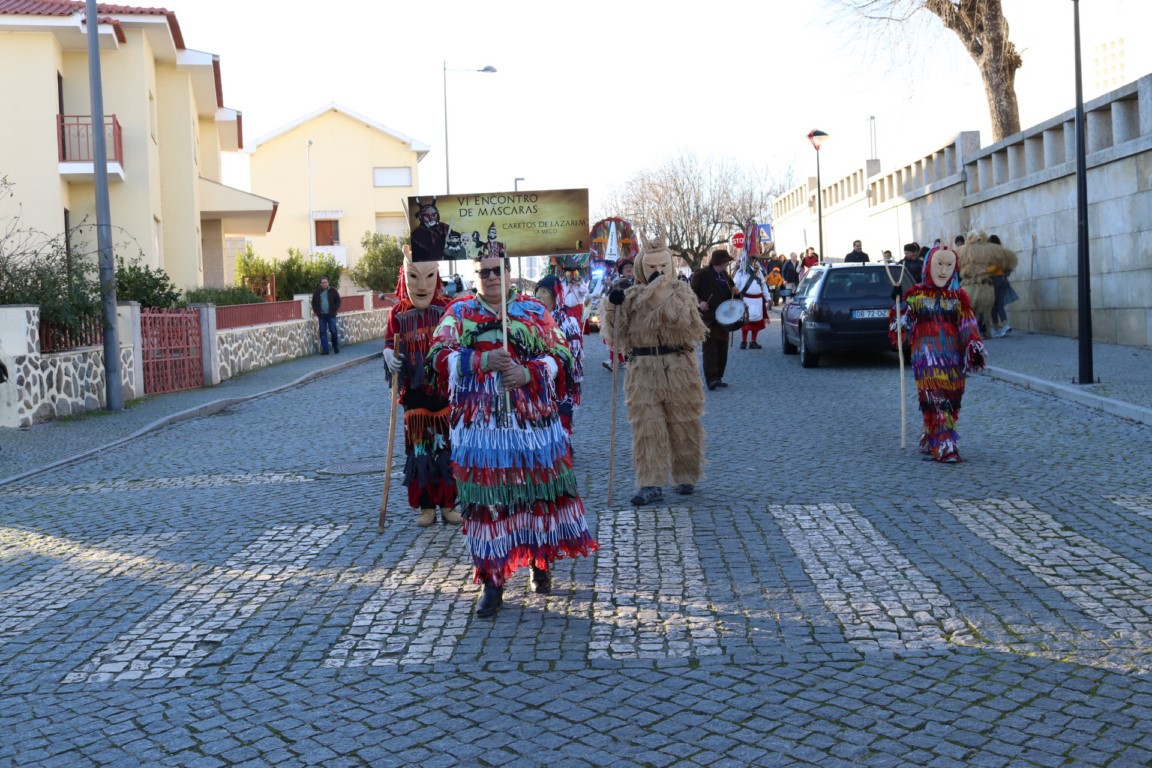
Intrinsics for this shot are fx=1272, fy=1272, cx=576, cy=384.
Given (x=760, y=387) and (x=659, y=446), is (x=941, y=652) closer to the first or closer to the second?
(x=659, y=446)

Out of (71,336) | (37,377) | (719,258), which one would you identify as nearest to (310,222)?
(71,336)

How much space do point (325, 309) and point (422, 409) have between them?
23.0 meters

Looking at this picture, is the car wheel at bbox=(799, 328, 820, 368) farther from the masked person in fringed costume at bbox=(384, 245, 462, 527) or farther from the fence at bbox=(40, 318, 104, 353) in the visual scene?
the masked person in fringed costume at bbox=(384, 245, 462, 527)

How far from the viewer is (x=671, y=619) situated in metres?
6.09

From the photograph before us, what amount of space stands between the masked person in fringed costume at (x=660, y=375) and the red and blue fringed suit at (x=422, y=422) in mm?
1399

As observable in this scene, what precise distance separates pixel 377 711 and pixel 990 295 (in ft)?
65.1

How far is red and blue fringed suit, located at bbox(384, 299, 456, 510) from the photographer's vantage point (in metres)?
8.45

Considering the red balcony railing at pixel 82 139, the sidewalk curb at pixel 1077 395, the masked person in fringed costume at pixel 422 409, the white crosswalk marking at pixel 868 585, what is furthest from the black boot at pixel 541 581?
the red balcony railing at pixel 82 139

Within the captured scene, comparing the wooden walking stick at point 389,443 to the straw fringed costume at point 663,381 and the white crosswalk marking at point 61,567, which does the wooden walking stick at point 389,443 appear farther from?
the straw fringed costume at point 663,381

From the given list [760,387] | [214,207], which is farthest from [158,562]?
[214,207]

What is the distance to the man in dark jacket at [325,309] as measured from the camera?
101 ft

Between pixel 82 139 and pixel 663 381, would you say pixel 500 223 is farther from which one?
pixel 82 139

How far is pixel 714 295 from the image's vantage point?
636 inches

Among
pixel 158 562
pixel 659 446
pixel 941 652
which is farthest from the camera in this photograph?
pixel 659 446
